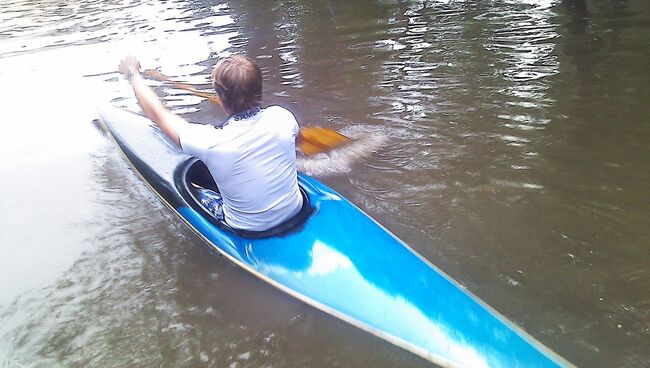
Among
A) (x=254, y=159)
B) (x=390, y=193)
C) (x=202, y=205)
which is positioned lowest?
(x=390, y=193)

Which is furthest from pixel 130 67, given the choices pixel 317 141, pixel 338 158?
pixel 338 158

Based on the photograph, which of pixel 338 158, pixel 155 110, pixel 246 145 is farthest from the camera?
pixel 338 158

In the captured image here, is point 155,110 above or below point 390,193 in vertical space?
above

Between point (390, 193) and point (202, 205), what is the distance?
4.16ft

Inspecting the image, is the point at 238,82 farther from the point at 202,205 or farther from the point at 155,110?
the point at 202,205

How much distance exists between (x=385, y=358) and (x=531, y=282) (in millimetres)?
894

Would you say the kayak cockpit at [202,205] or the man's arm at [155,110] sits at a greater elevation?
the man's arm at [155,110]

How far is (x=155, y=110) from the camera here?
2557 mm

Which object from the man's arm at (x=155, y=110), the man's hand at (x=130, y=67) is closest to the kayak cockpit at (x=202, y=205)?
the man's arm at (x=155, y=110)

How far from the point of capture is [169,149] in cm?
371

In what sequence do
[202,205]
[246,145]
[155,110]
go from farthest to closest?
1. [202,205]
2. [155,110]
3. [246,145]

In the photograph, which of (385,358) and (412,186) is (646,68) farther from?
(385,358)

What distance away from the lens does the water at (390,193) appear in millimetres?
2447

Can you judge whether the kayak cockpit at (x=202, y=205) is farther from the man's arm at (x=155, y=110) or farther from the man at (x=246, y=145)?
the man's arm at (x=155, y=110)
